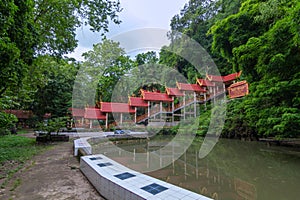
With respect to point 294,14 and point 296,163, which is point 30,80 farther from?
point 296,163

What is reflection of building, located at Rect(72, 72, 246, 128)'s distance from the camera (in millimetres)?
14641

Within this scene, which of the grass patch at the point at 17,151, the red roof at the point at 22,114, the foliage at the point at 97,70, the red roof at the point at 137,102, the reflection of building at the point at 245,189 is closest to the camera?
the reflection of building at the point at 245,189

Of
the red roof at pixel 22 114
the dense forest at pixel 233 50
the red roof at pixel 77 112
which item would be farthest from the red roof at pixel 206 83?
the red roof at pixel 22 114

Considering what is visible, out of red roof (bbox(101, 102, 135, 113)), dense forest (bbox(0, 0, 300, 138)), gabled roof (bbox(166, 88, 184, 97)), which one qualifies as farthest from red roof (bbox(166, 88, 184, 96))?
dense forest (bbox(0, 0, 300, 138))

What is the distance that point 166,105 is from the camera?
17312mm

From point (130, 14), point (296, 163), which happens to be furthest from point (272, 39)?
point (130, 14)

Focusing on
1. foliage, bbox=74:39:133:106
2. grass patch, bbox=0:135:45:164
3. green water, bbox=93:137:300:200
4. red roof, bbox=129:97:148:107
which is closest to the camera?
green water, bbox=93:137:300:200

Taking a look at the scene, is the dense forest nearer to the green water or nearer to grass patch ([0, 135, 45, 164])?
grass patch ([0, 135, 45, 164])

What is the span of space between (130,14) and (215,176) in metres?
5.88

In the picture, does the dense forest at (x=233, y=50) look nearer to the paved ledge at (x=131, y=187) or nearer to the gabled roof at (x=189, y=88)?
the paved ledge at (x=131, y=187)

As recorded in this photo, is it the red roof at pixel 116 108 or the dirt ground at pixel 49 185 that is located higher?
the red roof at pixel 116 108

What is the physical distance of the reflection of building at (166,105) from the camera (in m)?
14.6

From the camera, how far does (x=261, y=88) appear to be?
5.68 meters

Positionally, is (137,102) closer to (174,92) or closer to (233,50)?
(174,92)
